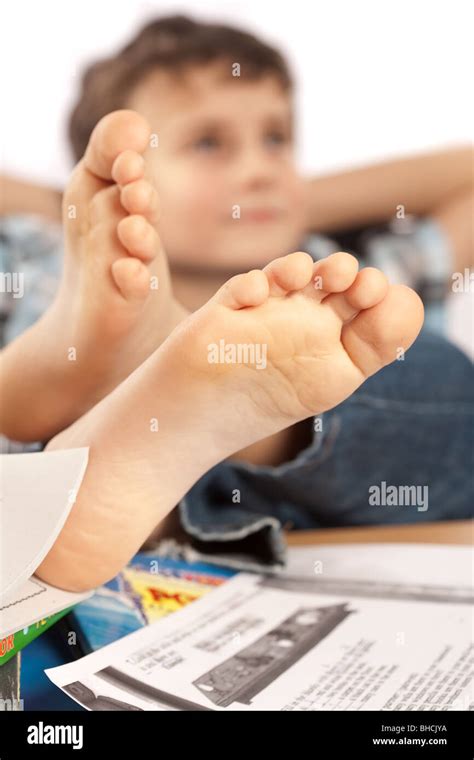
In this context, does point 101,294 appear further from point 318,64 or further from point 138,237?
point 318,64

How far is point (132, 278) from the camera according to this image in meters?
0.36

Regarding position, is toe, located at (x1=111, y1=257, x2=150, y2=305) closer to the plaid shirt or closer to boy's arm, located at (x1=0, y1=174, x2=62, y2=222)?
the plaid shirt

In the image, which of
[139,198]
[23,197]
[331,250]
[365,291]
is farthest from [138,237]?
[23,197]

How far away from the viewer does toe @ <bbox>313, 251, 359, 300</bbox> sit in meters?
0.29

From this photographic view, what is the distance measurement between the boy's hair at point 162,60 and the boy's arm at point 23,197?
16cm

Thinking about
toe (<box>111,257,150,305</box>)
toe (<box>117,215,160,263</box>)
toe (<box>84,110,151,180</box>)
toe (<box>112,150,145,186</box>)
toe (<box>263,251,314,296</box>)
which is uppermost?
toe (<box>84,110,151,180</box>)

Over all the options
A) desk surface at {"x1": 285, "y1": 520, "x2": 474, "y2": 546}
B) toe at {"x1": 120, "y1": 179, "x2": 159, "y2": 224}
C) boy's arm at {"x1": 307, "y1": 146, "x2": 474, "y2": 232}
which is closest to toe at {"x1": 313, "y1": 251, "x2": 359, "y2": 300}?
toe at {"x1": 120, "y1": 179, "x2": 159, "y2": 224}

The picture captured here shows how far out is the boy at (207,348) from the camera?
0.31m

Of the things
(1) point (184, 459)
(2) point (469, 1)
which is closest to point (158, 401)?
(1) point (184, 459)

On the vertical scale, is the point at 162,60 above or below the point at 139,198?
above

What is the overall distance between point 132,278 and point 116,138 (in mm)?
64

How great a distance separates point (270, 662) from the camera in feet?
1.07

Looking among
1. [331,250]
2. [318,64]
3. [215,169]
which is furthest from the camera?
[318,64]
